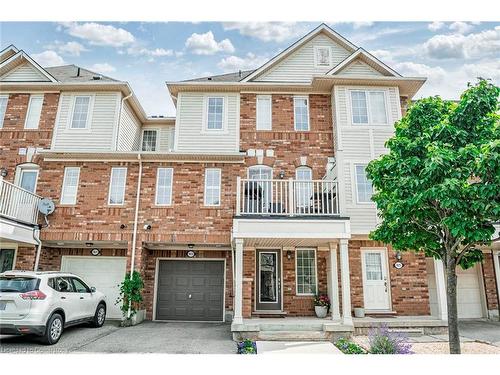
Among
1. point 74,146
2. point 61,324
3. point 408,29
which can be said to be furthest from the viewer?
point 74,146

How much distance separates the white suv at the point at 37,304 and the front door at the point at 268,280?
5.63 metres

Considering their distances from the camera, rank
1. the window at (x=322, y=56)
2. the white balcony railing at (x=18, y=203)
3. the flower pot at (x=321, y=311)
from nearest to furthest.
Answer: the white balcony railing at (x=18, y=203) → the flower pot at (x=321, y=311) → the window at (x=322, y=56)

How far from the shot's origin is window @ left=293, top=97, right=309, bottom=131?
13.6 metres

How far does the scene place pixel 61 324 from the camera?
8523mm

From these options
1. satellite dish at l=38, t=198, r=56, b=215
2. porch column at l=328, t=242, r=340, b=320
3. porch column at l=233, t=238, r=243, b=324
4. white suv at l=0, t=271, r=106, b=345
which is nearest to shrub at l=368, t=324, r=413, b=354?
porch column at l=328, t=242, r=340, b=320

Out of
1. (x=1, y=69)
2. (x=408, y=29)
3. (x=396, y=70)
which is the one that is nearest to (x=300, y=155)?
(x=396, y=70)

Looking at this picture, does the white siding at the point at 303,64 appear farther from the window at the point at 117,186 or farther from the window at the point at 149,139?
the window at the point at 117,186

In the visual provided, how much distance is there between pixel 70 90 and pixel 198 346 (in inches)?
413

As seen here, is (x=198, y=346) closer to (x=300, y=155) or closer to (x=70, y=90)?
(x=300, y=155)

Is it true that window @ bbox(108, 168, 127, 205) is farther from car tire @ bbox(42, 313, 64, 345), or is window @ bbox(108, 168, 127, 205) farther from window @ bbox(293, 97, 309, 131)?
window @ bbox(293, 97, 309, 131)

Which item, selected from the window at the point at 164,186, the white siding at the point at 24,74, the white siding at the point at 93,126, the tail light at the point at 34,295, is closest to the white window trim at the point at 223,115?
the window at the point at 164,186

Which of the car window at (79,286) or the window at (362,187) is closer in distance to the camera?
the car window at (79,286)

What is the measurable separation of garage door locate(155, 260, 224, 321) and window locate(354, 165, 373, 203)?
5278 mm

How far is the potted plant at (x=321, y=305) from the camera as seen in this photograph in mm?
11469
